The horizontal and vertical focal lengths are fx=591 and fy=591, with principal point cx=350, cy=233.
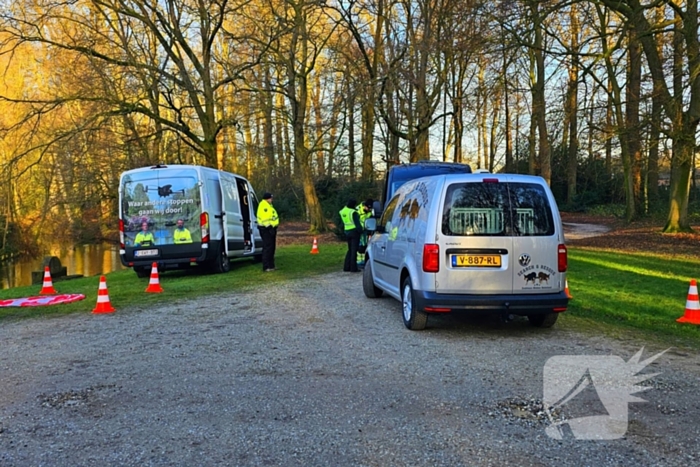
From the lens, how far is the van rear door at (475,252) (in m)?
6.62

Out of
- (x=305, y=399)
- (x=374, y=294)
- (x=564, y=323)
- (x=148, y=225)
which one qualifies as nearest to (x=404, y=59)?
(x=148, y=225)

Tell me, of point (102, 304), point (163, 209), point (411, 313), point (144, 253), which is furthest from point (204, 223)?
point (411, 313)

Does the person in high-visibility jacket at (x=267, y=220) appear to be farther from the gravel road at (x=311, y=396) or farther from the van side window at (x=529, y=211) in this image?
the van side window at (x=529, y=211)

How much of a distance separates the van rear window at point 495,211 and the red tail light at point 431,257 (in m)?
0.21

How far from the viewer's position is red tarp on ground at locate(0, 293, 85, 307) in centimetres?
1011

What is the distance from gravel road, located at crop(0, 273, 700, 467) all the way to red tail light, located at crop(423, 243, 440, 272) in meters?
0.83

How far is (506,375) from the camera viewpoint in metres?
5.28

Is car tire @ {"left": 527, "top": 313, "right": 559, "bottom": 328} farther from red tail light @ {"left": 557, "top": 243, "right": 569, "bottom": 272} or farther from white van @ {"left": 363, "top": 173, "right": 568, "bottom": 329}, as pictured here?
red tail light @ {"left": 557, "top": 243, "right": 569, "bottom": 272}

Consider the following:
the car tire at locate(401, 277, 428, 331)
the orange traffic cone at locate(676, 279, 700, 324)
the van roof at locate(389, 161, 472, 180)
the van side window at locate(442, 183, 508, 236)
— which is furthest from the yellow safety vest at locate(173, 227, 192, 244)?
the orange traffic cone at locate(676, 279, 700, 324)

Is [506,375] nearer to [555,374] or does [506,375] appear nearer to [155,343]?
[555,374]

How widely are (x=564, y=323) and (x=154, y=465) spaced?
581 centimetres

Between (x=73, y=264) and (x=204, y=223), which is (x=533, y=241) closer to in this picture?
(x=204, y=223)

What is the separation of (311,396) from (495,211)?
320 cm

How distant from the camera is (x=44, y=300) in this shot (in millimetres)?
10500
